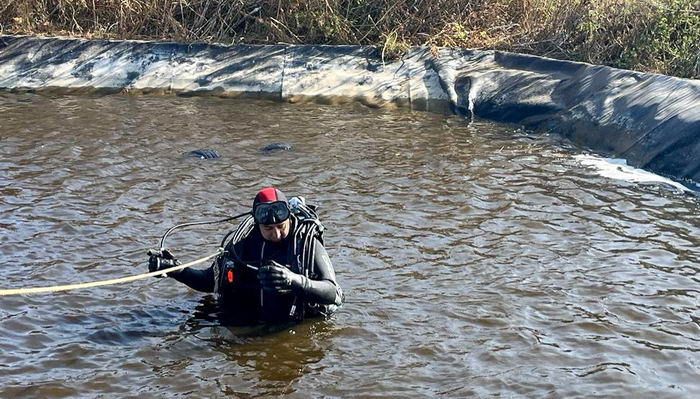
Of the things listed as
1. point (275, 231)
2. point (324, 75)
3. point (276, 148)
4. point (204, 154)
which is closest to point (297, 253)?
point (275, 231)

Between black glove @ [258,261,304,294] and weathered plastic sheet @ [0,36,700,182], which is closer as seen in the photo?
black glove @ [258,261,304,294]

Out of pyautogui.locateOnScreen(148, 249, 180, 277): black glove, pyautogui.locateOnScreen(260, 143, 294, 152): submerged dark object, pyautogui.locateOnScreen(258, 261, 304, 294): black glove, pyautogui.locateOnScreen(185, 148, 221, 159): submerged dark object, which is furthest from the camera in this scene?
pyautogui.locateOnScreen(260, 143, 294, 152): submerged dark object

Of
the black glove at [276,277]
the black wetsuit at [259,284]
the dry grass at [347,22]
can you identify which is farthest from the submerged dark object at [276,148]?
the black glove at [276,277]

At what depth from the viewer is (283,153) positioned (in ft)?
35.0

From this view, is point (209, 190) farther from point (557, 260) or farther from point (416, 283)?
point (557, 260)

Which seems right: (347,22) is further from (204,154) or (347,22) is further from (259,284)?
(259,284)

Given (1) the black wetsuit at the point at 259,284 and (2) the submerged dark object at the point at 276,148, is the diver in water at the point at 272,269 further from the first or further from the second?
(2) the submerged dark object at the point at 276,148

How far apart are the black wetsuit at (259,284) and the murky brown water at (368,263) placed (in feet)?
0.58

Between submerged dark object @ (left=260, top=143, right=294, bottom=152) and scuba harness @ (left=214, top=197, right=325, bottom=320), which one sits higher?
scuba harness @ (left=214, top=197, right=325, bottom=320)

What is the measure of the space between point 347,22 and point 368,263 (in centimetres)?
773

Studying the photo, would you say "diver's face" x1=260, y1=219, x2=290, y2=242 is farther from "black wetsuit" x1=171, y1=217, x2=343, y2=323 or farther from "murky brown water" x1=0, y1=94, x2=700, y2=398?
"murky brown water" x1=0, y1=94, x2=700, y2=398

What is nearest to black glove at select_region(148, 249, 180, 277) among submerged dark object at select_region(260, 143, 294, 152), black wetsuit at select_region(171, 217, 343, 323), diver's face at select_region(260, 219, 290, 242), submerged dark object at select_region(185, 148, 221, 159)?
black wetsuit at select_region(171, 217, 343, 323)

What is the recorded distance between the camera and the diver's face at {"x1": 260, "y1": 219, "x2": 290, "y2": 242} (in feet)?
18.6

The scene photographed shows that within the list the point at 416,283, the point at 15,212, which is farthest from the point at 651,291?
the point at 15,212
